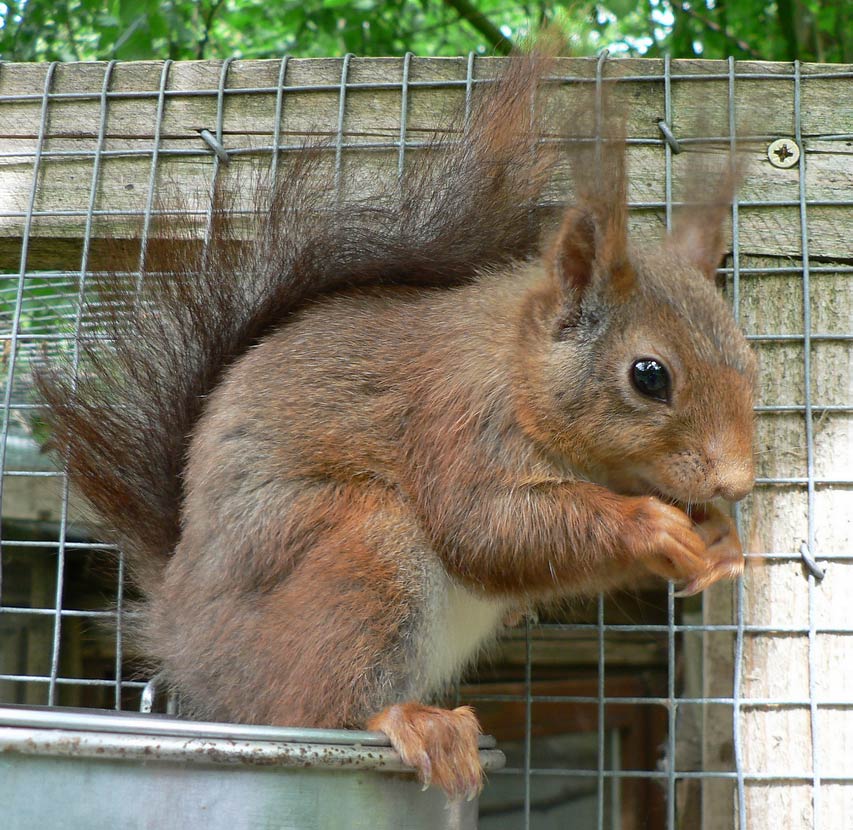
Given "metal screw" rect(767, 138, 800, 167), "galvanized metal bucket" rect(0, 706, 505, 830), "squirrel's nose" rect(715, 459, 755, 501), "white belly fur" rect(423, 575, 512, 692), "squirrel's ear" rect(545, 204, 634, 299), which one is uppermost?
"metal screw" rect(767, 138, 800, 167)

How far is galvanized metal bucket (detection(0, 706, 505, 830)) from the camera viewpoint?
974 mm

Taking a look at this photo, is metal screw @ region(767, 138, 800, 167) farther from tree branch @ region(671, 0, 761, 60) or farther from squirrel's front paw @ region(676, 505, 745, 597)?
tree branch @ region(671, 0, 761, 60)

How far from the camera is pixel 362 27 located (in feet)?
9.12

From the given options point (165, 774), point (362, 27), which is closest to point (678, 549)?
point (165, 774)

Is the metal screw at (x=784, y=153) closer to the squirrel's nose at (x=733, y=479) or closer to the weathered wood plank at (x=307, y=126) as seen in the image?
the weathered wood plank at (x=307, y=126)

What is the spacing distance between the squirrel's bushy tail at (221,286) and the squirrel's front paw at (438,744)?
587 millimetres

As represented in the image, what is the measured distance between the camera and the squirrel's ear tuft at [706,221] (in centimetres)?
154

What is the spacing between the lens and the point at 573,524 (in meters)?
1.37

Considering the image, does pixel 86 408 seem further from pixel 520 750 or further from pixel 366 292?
pixel 520 750

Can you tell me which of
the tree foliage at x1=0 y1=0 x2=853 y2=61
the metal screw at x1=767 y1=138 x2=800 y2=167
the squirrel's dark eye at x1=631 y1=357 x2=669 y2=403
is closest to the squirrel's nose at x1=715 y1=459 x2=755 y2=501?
the squirrel's dark eye at x1=631 y1=357 x2=669 y2=403

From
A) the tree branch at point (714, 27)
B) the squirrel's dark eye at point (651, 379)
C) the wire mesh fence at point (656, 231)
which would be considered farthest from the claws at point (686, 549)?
the tree branch at point (714, 27)

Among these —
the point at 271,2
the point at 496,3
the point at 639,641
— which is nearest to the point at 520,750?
the point at 639,641

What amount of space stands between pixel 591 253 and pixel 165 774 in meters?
0.85

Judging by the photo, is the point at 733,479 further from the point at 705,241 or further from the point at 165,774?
the point at 165,774
